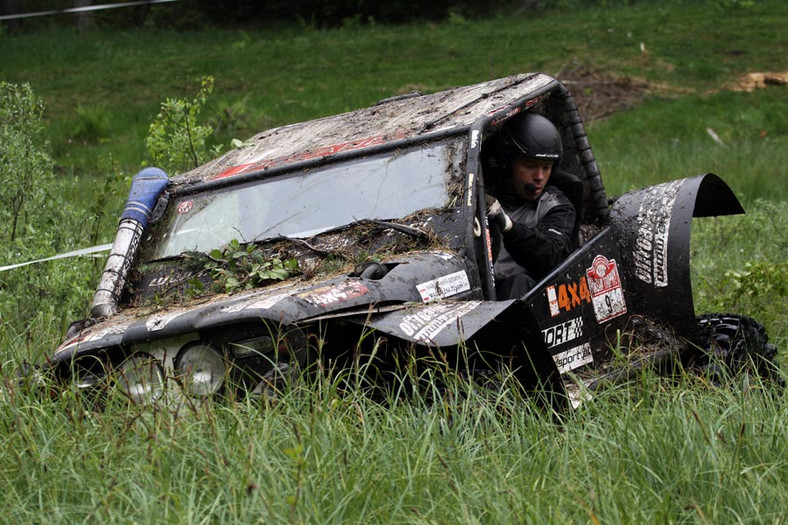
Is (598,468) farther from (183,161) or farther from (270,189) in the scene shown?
(183,161)

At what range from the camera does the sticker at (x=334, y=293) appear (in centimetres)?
452

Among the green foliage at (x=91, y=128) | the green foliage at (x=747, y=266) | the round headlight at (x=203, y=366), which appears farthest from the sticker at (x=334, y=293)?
the green foliage at (x=91, y=128)

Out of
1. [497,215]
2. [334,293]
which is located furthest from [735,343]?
[334,293]

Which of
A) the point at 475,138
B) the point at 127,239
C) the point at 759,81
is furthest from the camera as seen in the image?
the point at 759,81

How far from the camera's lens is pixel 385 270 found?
502 centimetres

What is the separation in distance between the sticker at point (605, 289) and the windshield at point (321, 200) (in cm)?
92

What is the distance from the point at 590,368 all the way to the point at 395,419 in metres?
1.76

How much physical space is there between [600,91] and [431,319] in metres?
19.2

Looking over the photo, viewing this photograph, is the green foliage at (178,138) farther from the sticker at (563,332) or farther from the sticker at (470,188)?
the sticker at (563,332)

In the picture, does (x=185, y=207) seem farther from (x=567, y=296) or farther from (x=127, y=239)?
(x=567, y=296)

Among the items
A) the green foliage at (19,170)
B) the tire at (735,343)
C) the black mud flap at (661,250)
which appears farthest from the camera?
the green foliage at (19,170)

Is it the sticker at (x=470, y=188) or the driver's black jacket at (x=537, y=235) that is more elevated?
the sticker at (x=470, y=188)

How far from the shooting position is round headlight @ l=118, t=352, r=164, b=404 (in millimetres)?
4363

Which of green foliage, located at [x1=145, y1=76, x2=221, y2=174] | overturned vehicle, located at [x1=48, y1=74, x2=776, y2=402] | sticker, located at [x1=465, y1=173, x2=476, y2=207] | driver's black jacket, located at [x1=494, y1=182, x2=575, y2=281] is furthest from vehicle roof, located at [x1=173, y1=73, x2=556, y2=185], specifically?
green foliage, located at [x1=145, y1=76, x2=221, y2=174]
